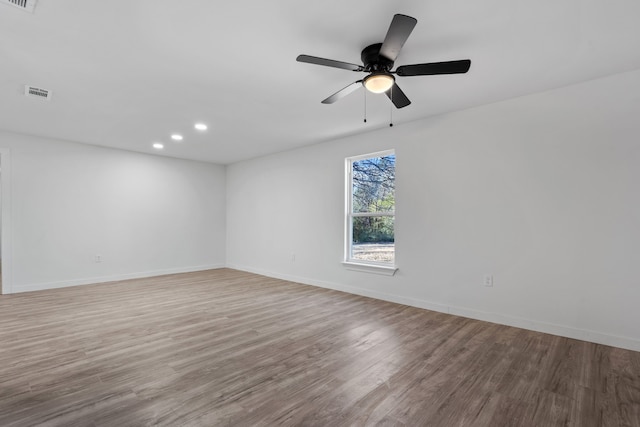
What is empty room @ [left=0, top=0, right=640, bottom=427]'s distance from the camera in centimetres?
192

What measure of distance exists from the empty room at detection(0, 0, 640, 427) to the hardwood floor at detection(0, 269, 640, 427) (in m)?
0.02

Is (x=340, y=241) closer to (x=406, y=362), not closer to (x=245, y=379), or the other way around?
(x=406, y=362)

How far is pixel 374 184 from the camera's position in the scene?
466cm

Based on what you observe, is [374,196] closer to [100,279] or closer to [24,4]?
[24,4]

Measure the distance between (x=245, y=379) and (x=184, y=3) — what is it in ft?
8.23

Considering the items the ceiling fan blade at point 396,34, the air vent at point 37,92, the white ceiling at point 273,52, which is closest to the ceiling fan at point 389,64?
the ceiling fan blade at point 396,34

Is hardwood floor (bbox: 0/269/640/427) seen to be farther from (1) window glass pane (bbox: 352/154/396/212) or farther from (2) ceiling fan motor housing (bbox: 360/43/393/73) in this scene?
(2) ceiling fan motor housing (bbox: 360/43/393/73)

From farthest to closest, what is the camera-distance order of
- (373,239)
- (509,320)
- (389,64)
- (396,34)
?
(373,239) < (509,320) < (389,64) < (396,34)

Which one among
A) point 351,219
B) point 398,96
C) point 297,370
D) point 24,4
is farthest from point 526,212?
point 24,4

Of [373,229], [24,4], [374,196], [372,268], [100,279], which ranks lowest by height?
[100,279]

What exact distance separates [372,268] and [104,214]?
4.87 m

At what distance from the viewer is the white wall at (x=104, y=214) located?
472 centimetres

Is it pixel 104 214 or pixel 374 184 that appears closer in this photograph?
pixel 374 184

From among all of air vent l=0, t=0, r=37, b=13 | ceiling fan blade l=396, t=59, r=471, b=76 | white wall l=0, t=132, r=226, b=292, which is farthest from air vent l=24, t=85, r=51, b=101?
ceiling fan blade l=396, t=59, r=471, b=76
